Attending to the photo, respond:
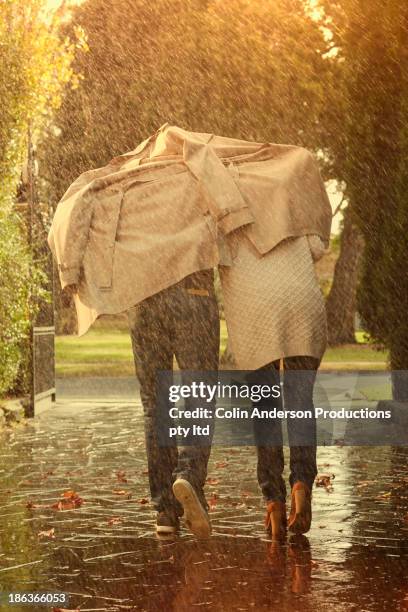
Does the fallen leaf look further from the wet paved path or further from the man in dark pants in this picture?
the man in dark pants

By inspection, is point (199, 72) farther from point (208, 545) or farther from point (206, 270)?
point (208, 545)

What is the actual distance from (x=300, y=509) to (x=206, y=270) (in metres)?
1.15

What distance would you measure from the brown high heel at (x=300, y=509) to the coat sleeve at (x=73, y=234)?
1379 millimetres

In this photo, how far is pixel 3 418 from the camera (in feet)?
43.9

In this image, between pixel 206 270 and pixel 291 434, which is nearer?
pixel 291 434

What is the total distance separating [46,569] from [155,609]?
96cm

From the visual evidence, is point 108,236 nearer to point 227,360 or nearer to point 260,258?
point 260,258

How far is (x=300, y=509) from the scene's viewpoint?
5684 mm

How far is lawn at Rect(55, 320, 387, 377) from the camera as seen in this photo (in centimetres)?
2720

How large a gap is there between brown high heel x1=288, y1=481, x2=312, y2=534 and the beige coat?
106cm

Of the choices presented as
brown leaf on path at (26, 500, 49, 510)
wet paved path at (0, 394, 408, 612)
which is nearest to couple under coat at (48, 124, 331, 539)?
wet paved path at (0, 394, 408, 612)

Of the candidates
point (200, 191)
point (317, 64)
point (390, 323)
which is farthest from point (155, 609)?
point (317, 64)

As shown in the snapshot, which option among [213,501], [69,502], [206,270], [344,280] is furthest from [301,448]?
[344,280]

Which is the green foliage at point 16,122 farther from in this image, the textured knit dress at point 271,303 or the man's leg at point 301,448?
the man's leg at point 301,448
